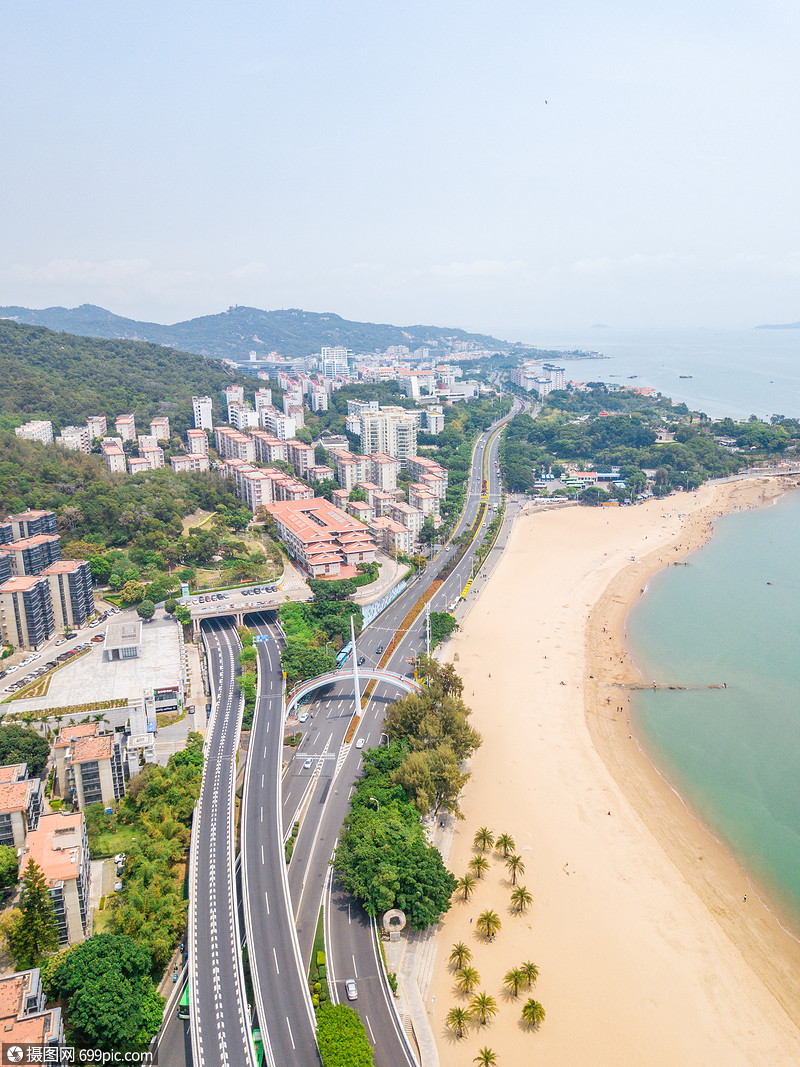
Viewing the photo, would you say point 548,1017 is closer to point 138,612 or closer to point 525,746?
point 525,746

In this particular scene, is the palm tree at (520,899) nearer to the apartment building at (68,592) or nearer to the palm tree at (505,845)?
the palm tree at (505,845)

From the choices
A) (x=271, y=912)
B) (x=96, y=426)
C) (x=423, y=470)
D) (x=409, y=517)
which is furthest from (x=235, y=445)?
(x=271, y=912)

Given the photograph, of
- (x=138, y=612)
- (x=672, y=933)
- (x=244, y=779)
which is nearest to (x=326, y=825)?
(x=244, y=779)

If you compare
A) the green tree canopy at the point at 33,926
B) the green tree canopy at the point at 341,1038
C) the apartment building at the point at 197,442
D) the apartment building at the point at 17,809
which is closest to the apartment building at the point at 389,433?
the apartment building at the point at 197,442

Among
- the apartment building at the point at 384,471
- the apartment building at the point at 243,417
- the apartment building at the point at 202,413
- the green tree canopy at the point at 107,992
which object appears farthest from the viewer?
the apartment building at the point at 243,417

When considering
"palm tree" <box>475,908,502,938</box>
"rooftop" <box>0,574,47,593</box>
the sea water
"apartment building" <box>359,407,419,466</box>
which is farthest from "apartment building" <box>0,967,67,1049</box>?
the sea water
